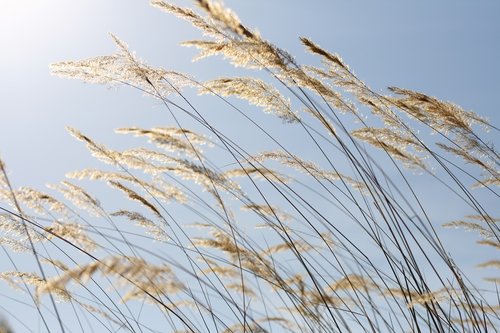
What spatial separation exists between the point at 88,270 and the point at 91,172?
230 centimetres

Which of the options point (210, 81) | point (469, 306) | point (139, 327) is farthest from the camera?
point (210, 81)

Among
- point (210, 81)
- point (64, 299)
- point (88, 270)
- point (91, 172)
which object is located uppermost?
point (210, 81)

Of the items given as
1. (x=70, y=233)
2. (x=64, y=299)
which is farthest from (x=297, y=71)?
(x=64, y=299)

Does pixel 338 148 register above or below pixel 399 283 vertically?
above

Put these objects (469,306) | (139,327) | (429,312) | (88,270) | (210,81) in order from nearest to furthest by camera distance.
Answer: (88,270), (429,312), (469,306), (139,327), (210,81)

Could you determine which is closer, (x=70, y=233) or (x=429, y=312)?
(x=429, y=312)

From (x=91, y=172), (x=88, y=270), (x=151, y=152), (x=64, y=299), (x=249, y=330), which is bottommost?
(x=88, y=270)

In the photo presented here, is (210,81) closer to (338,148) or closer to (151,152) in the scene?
(151,152)

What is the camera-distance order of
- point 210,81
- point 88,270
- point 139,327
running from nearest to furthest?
point 88,270 < point 139,327 < point 210,81

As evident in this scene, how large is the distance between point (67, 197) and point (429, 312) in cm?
216

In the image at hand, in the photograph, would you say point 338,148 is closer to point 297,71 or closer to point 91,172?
point 297,71

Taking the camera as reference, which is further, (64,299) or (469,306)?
(64,299)

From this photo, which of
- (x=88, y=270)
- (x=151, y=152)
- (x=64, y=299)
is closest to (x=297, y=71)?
(x=151, y=152)

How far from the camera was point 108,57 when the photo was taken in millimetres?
3457
